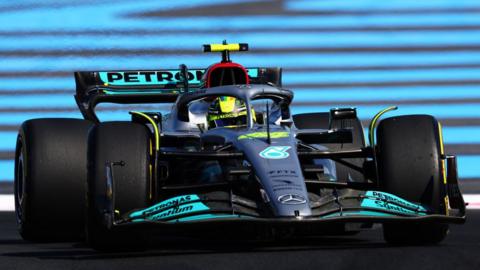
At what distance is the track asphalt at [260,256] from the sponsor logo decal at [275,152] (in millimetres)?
619

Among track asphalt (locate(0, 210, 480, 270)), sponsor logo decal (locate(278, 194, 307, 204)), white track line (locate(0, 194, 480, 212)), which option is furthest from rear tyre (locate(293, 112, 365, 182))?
white track line (locate(0, 194, 480, 212))

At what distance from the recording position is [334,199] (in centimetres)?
752

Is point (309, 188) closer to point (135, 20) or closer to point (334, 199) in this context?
point (334, 199)

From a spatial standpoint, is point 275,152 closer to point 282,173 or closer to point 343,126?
point 282,173

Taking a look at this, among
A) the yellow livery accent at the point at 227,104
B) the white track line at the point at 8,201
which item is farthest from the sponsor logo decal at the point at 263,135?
the white track line at the point at 8,201

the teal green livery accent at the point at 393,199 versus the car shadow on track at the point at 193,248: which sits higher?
the teal green livery accent at the point at 393,199

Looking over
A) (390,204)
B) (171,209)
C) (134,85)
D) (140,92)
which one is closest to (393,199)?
(390,204)

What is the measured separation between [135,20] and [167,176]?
26.4 ft

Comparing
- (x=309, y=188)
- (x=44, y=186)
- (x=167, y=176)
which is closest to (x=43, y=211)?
(x=44, y=186)

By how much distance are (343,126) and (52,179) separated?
8.16ft

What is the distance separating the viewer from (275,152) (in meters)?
7.86

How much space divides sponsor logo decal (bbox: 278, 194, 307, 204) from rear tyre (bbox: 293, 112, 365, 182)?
7.45ft

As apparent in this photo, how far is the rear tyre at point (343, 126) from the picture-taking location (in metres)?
9.84

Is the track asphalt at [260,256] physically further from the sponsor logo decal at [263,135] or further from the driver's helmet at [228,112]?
the driver's helmet at [228,112]
